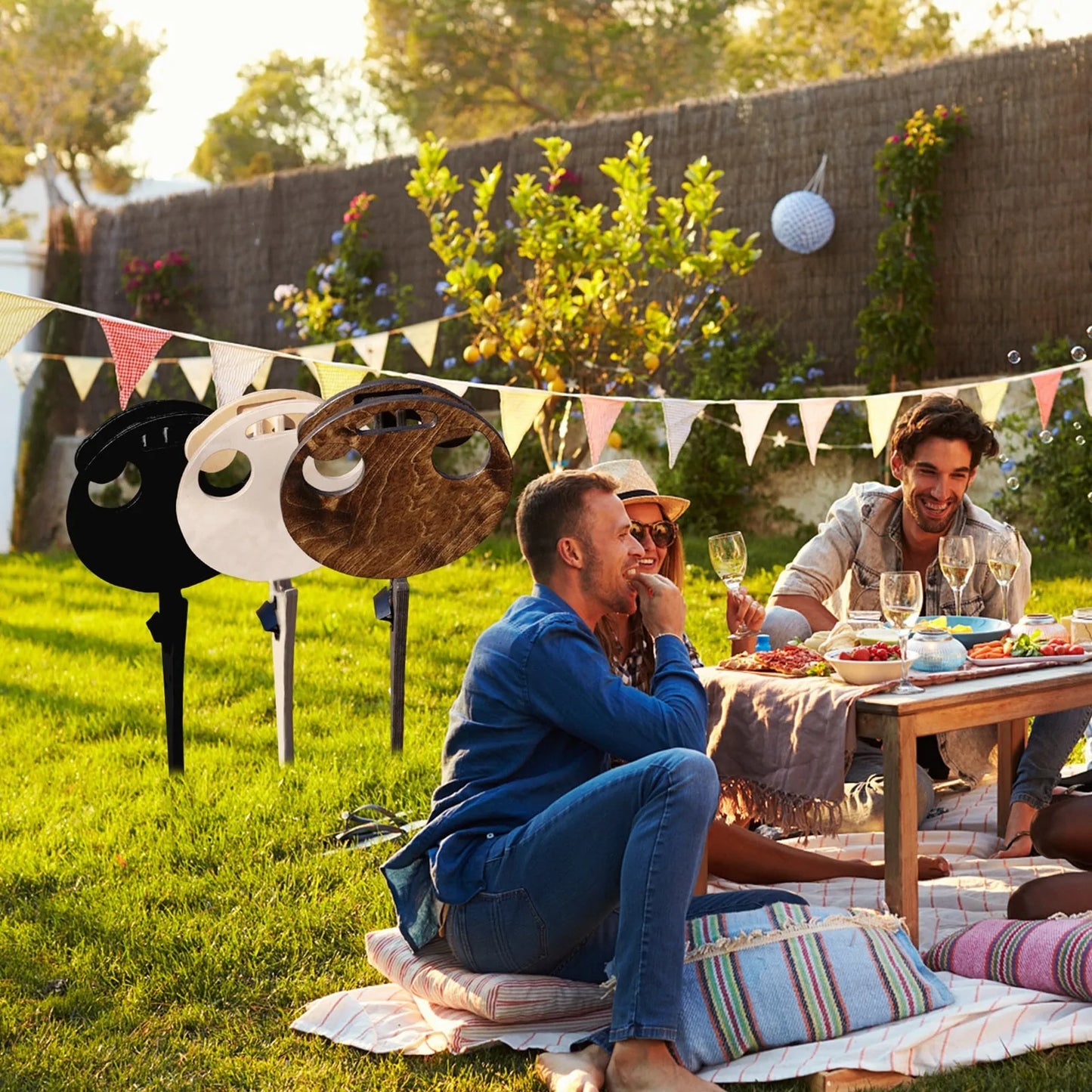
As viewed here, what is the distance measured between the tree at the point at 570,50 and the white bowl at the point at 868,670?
66.0 feet

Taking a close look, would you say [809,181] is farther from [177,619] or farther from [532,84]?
[532,84]

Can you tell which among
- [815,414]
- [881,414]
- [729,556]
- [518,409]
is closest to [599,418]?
[518,409]

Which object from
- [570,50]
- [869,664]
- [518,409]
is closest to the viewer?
[869,664]

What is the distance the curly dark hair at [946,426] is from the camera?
12.6 feet

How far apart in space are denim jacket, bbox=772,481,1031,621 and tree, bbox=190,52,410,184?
2554cm

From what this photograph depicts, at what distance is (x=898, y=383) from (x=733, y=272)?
1224 mm

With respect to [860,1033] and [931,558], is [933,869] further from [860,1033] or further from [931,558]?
[860,1033]

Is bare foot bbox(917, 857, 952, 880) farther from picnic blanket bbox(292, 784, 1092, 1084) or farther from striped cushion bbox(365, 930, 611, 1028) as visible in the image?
striped cushion bbox(365, 930, 611, 1028)

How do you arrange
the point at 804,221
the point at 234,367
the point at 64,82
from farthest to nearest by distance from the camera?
the point at 64,82 < the point at 804,221 < the point at 234,367

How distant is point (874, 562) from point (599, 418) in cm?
111

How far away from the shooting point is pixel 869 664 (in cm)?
298

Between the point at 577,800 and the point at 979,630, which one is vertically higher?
the point at 979,630

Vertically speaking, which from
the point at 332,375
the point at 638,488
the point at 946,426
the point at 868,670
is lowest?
the point at 868,670

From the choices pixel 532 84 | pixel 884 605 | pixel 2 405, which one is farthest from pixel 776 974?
pixel 532 84
